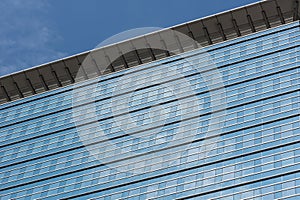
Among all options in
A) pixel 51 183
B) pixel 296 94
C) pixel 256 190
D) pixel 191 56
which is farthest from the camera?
pixel 191 56

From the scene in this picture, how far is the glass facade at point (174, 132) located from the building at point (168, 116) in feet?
0.41

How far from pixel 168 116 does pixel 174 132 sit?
334 cm

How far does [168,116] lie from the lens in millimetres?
73250

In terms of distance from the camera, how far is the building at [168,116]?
2467 inches

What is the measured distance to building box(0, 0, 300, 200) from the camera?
62.7 metres

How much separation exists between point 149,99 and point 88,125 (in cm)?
721

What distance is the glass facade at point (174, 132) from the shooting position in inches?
2432

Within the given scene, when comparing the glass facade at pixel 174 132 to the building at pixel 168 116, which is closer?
the glass facade at pixel 174 132

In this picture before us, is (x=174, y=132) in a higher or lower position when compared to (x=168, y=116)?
lower

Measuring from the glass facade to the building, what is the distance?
4.9 inches

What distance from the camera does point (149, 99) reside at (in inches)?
3054

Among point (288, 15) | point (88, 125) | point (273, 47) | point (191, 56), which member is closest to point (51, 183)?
point (88, 125)

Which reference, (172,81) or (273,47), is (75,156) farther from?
(273,47)

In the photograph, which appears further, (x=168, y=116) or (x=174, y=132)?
(x=168, y=116)
